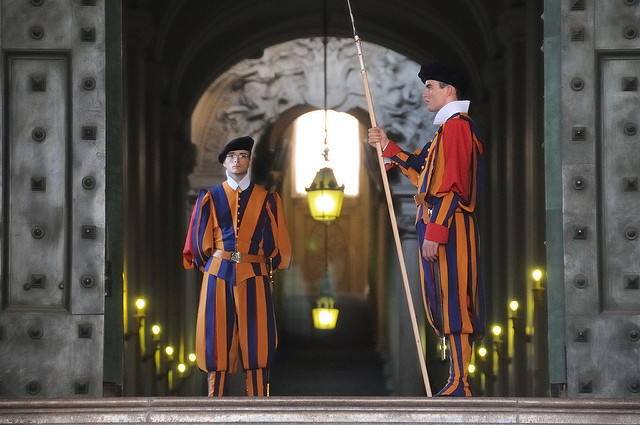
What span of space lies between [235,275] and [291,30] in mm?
11297

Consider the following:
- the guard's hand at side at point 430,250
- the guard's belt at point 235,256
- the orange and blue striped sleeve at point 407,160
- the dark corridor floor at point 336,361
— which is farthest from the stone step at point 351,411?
the dark corridor floor at point 336,361

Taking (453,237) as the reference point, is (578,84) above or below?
above

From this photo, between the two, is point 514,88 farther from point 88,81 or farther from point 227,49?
point 88,81

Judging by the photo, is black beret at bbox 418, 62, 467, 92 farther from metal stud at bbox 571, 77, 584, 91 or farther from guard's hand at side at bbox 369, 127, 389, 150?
metal stud at bbox 571, 77, 584, 91

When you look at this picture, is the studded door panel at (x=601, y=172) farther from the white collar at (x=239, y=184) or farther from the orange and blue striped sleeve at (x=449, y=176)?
the white collar at (x=239, y=184)

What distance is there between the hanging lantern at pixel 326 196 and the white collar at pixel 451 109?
818 centimetres

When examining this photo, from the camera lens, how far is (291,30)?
65.6 feet

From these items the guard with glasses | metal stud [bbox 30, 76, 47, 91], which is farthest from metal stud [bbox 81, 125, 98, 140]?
the guard with glasses

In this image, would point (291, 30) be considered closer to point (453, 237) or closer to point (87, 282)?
point (87, 282)

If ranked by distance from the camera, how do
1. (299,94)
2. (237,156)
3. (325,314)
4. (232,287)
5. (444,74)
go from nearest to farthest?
(444,74), (232,287), (237,156), (325,314), (299,94)

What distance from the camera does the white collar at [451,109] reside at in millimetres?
8273

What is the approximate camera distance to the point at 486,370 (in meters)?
16.6

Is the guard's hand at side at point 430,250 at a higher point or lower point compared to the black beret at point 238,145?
lower

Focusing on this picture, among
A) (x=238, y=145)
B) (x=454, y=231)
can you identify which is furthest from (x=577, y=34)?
(x=238, y=145)
